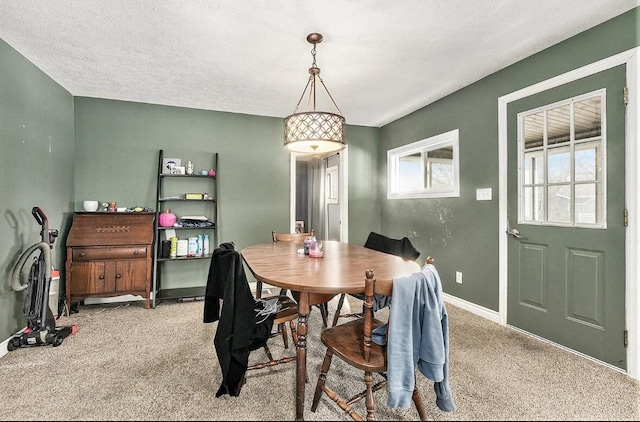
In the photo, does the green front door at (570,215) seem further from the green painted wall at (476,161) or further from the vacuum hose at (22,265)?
the vacuum hose at (22,265)

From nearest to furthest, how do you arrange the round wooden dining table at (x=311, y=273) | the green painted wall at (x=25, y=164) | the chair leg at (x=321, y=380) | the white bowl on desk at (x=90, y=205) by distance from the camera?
the round wooden dining table at (x=311, y=273), the chair leg at (x=321, y=380), the green painted wall at (x=25, y=164), the white bowl on desk at (x=90, y=205)

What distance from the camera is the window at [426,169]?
3.46 metres

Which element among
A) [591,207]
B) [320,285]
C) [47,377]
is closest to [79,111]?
[47,377]

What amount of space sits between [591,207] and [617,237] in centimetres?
25

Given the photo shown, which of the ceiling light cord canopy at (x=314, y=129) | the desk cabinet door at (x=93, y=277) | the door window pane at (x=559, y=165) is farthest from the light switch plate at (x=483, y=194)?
the desk cabinet door at (x=93, y=277)

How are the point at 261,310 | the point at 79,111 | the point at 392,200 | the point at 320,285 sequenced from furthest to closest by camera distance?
the point at 392,200, the point at 79,111, the point at 261,310, the point at 320,285

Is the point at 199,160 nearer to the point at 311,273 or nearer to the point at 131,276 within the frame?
the point at 131,276

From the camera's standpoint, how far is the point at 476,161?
311 centimetres

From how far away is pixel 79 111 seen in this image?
11.6ft

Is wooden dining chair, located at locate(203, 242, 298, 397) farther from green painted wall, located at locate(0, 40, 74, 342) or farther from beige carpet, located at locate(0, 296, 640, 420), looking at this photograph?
green painted wall, located at locate(0, 40, 74, 342)

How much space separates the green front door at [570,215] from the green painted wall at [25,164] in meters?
4.16

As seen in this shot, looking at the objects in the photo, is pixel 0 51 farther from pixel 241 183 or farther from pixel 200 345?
pixel 200 345

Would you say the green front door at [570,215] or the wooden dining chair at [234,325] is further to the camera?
the green front door at [570,215]

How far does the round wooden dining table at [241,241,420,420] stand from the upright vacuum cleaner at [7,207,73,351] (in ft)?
5.33
